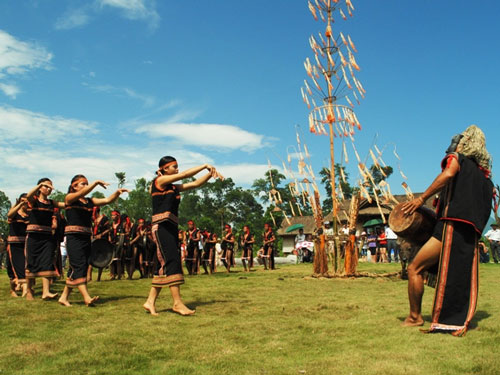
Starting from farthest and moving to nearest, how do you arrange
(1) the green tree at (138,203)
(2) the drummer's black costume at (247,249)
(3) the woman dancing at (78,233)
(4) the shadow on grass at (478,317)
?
(1) the green tree at (138,203) < (2) the drummer's black costume at (247,249) < (3) the woman dancing at (78,233) < (4) the shadow on grass at (478,317)

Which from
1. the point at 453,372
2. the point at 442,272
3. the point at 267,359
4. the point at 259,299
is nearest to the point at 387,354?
the point at 453,372

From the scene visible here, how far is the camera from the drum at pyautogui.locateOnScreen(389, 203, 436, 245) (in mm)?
5414

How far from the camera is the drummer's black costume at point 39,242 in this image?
26.5ft

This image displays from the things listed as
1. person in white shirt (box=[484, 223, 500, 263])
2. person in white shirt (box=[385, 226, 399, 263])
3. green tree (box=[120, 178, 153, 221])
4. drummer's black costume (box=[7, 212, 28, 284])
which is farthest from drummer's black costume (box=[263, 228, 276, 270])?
green tree (box=[120, 178, 153, 221])

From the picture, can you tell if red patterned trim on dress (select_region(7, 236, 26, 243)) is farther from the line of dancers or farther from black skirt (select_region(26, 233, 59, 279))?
black skirt (select_region(26, 233, 59, 279))

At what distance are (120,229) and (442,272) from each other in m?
12.1

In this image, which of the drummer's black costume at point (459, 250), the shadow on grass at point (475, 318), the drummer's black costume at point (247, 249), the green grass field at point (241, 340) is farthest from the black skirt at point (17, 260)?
the drummer's black costume at point (247, 249)

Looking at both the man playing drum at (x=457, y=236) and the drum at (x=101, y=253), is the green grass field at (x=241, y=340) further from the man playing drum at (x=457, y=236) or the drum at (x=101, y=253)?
the drum at (x=101, y=253)

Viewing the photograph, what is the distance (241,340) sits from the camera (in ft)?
15.6

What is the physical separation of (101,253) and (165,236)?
309 cm

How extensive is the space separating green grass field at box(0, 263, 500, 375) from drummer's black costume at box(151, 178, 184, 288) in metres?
0.50

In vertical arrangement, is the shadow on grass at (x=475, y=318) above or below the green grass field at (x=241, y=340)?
above

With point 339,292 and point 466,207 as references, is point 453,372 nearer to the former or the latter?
point 466,207

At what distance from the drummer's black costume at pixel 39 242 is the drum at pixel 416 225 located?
5837 millimetres
